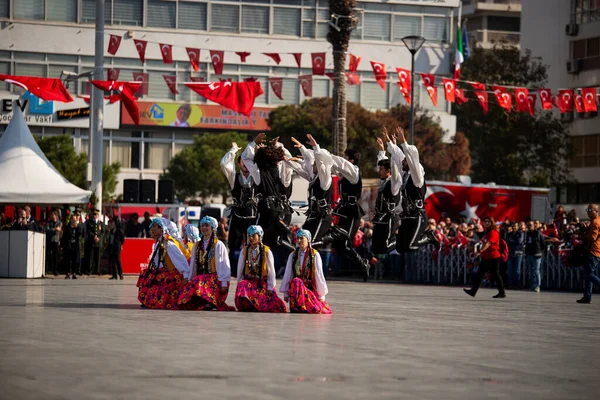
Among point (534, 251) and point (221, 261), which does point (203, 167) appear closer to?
point (534, 251)

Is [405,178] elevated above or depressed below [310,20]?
below

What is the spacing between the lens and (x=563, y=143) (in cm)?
6241

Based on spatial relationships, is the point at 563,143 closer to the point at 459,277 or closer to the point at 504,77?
the point at 504,77

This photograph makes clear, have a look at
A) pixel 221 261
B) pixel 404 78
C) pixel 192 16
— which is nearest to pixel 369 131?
pixel 192 16

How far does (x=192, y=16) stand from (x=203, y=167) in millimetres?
9704

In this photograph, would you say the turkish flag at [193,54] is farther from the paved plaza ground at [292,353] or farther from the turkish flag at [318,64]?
the paved plaza ground at [292,353]

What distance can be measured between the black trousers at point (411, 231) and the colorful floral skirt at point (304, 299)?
65.7 inches

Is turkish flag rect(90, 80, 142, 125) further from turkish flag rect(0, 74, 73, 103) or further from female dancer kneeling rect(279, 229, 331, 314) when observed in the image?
female dancer kneeling rect(279, 229, 331, 314)

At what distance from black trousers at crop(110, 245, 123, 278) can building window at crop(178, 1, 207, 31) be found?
37.6 m

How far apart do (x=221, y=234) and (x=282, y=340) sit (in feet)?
73.0

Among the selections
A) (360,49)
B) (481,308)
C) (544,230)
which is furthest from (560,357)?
A: (360,49)

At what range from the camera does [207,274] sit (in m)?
19.7

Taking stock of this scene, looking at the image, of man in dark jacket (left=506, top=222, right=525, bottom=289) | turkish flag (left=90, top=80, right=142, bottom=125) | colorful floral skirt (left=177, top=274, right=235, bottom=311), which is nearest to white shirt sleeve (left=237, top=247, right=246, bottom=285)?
colorful floral skirt (left=177, top=274, right=235, bottom=311)

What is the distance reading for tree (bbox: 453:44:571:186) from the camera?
6128cm
